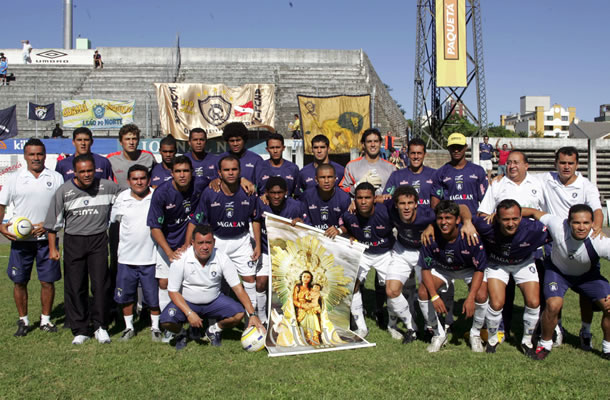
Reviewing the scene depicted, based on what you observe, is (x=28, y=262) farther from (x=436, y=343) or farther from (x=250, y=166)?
(x=436, y=343)

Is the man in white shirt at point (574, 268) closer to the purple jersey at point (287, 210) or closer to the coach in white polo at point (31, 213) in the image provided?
the purple jersey at point (287, 210)

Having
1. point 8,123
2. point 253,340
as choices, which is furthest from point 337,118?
point 253,340

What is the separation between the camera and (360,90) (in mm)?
30297

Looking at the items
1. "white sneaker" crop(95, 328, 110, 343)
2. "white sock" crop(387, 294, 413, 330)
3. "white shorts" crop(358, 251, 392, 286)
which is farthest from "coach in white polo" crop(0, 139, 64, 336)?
"white sock" crop(387, 294, 413, 330)

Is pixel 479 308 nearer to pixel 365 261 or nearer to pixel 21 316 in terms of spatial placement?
pixel 365 261

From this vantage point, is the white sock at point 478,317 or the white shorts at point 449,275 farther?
the white shorts at point 449,275

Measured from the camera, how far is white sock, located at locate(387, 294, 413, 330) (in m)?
6.11

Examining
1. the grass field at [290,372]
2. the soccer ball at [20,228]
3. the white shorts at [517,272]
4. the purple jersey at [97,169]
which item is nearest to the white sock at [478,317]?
the grass field at [290,372]

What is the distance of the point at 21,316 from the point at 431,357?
15.7ft

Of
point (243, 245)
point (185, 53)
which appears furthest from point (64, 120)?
point (243, 245)

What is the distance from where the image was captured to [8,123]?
20281 millimetres

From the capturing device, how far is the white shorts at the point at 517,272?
5770 mm

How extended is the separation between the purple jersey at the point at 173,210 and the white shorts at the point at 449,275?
2.88 meters

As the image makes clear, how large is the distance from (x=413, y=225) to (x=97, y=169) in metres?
3.86
